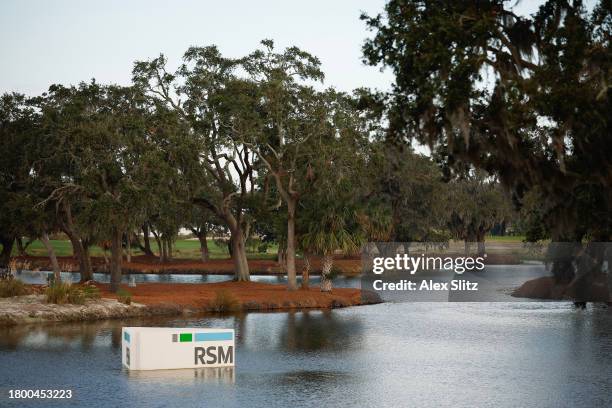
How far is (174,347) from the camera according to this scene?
2602 cm

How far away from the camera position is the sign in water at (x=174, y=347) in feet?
84.0

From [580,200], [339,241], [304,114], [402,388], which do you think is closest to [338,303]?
[339,241]

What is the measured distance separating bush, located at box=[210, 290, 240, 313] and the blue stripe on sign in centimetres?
2041

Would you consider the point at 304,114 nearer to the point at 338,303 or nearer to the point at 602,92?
the point at 338,303

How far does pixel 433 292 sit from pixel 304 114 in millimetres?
20975

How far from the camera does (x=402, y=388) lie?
24859mm

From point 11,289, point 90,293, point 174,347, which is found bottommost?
point 174,347

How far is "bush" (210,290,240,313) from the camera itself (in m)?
47.1

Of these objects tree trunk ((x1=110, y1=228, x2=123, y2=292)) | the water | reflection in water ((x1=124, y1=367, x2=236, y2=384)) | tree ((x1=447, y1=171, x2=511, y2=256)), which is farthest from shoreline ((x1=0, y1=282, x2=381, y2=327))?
tree ((x1=447, y1=171, x2=511, y2=256))

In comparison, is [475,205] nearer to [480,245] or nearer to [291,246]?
[480,245]

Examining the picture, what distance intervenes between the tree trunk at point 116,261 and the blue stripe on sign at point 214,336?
24.0 meters

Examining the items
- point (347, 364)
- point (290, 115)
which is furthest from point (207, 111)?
point (347, 364)

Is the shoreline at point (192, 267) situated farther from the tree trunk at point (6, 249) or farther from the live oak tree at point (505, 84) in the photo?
the live oak tree at point (505, 84)

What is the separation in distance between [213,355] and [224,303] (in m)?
20.7
